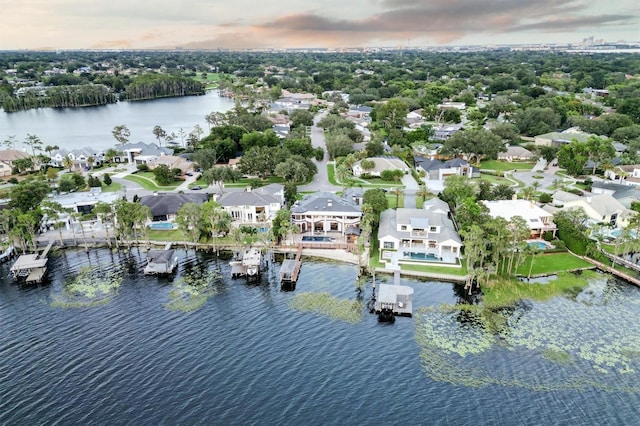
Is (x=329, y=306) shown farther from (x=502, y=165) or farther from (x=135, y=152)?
(x=135, y=152)

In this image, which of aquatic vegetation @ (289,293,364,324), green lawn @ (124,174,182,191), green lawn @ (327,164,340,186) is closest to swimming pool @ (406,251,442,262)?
aquatic vegetation @ (289,293,364,324)

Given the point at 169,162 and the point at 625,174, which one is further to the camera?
the point at 169,162

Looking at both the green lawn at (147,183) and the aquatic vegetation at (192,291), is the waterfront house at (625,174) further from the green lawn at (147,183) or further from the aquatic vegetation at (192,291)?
the green lawn at (147,183)

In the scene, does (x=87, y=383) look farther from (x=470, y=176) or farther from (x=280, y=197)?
(x=470, y=176)

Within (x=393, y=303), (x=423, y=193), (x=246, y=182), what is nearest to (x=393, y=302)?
(x=393, y=303)

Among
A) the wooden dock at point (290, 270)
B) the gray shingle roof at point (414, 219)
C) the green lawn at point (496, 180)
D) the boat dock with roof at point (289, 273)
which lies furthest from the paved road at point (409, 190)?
the boat dock with roof at point (289, 273)

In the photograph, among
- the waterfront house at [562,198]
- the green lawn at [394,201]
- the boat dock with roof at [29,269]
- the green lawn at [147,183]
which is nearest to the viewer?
the boat dock with roof at [29,269]
